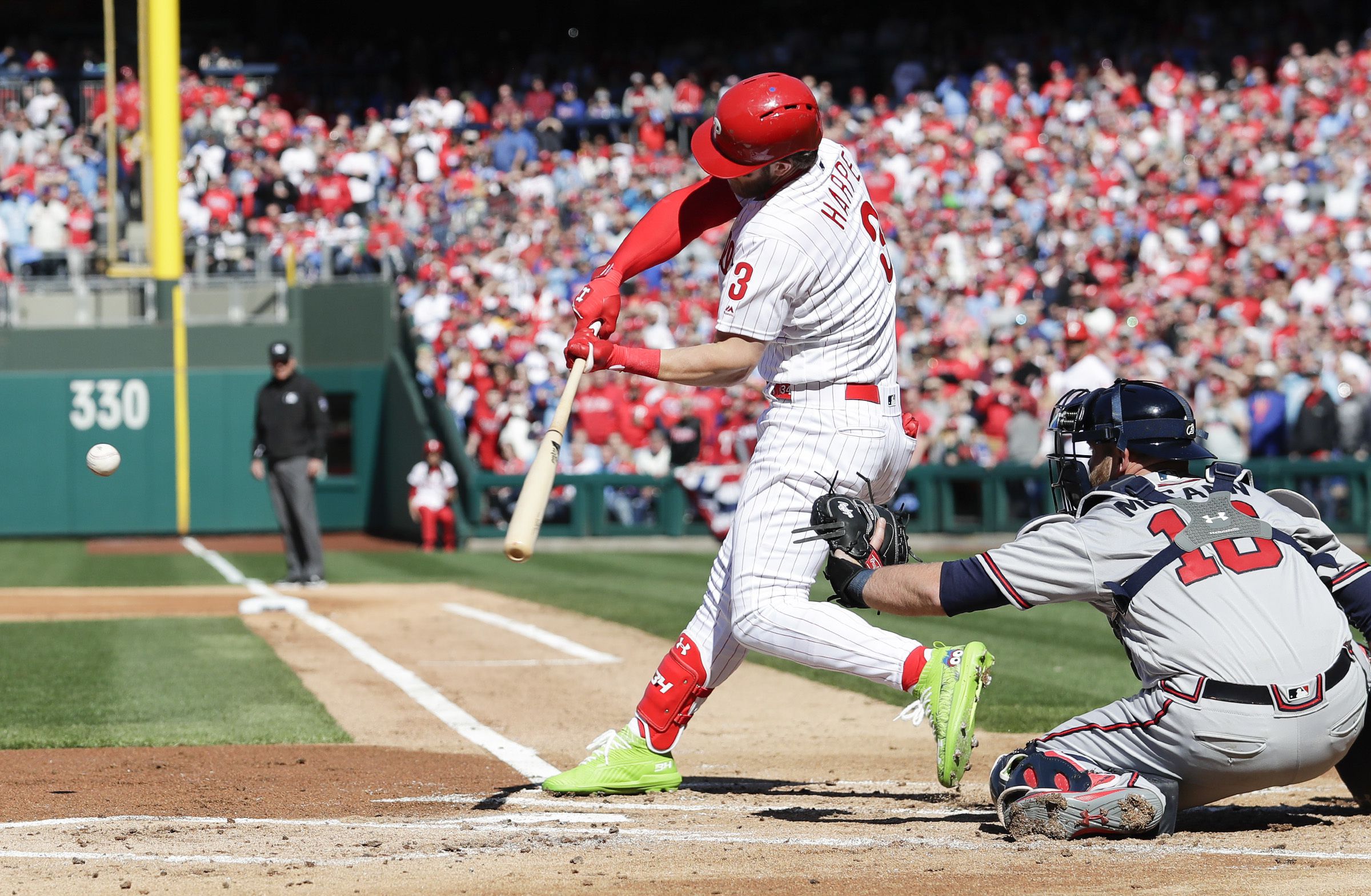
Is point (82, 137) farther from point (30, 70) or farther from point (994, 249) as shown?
point (994, 249)

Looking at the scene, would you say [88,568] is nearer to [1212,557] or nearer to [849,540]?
[849,540]

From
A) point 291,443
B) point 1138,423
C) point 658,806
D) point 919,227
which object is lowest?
point 658,806

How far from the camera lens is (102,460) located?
8086mm

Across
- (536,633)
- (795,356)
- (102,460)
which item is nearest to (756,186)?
(795,356)

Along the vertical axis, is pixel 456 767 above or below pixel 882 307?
below

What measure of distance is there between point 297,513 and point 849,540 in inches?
379

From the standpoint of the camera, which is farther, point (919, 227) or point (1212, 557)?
point (919, 227)

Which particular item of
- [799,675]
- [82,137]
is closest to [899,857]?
[799,675]

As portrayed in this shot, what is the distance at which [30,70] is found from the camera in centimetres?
2656

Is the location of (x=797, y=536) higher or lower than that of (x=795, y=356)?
lower

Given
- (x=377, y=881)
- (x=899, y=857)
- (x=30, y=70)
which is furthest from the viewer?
(x=30, y=70)

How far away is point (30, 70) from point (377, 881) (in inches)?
1012

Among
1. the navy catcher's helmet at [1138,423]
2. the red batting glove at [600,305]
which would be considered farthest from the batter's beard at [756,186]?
the navy catcher's helmet at [1138,423]

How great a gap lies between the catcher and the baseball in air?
4.84 meters
